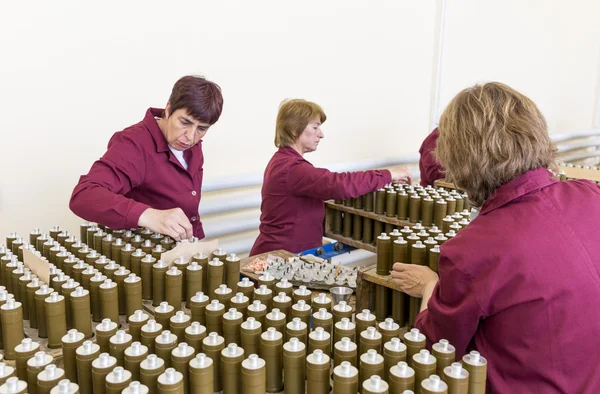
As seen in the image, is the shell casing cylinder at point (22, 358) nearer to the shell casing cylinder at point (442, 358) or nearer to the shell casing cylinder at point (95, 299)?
the shell casing cylinder at point (95, 299)

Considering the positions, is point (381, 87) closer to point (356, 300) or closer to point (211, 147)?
point (211, 147)

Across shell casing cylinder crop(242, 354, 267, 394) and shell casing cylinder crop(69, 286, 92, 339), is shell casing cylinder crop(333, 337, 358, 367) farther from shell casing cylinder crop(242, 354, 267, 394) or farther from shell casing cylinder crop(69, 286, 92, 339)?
shell casing cylinder crop(69, 286, 92, 339)

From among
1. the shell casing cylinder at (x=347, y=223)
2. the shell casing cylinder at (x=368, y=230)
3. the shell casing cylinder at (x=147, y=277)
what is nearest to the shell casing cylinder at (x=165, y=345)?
the shell casing cylinder at (x=147, y=277)

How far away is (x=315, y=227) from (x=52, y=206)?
1.77 meters

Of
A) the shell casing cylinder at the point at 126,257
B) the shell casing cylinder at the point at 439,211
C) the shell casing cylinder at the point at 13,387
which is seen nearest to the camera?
the shell casing cylinder at the point at 13,387

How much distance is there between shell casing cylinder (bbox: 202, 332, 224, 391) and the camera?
4.49ft

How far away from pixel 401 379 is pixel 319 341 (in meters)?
0.25

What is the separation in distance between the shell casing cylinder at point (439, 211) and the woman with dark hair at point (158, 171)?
1.38 m

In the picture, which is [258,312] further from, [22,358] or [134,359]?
[22,358]

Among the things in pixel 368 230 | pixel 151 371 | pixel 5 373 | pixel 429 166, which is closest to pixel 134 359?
pixel 151 371

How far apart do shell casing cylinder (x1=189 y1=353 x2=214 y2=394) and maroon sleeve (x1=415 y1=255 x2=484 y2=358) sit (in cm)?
69

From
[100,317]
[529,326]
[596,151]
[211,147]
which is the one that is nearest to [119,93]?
[211,147]

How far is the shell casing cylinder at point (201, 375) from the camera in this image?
1.23m

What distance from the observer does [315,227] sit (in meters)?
3.69
